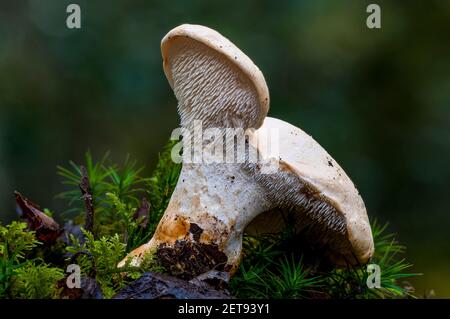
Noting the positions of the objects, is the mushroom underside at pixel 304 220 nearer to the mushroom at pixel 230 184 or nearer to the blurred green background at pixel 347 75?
the mushroom at pixel 230 184

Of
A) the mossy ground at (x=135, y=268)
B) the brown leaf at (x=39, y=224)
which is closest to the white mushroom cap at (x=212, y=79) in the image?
the mossy ground at (x=135, y=268)

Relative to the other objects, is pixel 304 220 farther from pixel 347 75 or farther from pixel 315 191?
pixel 347 75

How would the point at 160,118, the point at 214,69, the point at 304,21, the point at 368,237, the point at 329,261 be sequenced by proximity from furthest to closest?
1. the point at 160,118
2. the point at 304,21
3. the point at 329,261
4. the point at 368,237
5. the point at 214,69

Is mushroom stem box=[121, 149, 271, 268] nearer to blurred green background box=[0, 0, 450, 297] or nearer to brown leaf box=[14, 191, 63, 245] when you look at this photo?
brown leaf box=[14, 191, 63, 245]

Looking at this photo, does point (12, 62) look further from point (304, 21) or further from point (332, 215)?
point (332, 215)

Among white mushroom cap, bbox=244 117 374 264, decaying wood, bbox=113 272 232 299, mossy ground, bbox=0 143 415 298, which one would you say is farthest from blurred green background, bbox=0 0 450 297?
decaying wood, bbox=113 272 232 299

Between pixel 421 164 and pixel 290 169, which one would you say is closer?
pixel 290 169

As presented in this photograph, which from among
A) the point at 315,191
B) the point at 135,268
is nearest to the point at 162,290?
the point at 135,268

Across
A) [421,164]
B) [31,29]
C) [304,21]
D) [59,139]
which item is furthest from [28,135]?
[421,164]
